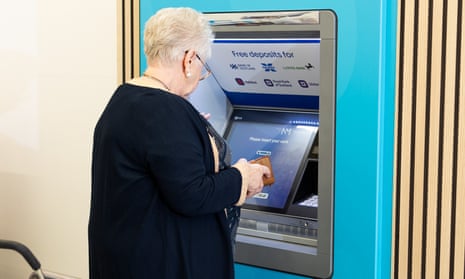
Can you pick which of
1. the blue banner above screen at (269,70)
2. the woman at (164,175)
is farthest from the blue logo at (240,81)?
the woman at (164,175)

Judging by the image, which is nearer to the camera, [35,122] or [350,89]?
[350,89]

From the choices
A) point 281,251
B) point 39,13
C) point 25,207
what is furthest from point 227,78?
point 25,207

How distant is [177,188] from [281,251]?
0.70 meters

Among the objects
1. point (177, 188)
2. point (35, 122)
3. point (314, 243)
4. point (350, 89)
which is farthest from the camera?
point (35, 122)

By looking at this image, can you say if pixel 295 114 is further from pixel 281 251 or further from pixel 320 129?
pixel 281 251

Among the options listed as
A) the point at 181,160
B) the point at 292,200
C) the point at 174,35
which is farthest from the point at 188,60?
the point at 292,200

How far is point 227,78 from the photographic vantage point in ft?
8.93

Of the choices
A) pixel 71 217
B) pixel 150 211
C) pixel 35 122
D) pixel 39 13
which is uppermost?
pixel 39 13

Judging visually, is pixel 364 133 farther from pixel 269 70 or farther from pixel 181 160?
pixel 181 160

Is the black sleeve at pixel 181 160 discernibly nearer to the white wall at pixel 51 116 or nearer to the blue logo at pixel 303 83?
the blue logo at pixel 303 83

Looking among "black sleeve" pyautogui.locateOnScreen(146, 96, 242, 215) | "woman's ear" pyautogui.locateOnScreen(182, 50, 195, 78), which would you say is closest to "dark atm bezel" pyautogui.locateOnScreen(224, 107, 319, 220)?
"black sleeve" pyautogui.locateOnScreen(146, 96, 242, 215)

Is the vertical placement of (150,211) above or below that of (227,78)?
below

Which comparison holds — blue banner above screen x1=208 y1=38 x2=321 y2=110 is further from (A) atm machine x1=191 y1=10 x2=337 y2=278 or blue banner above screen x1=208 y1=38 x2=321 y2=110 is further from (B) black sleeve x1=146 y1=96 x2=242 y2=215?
(B) black sleeve x1=146 y1=96 x2=242 y2=215

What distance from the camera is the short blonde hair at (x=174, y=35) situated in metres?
2.04
